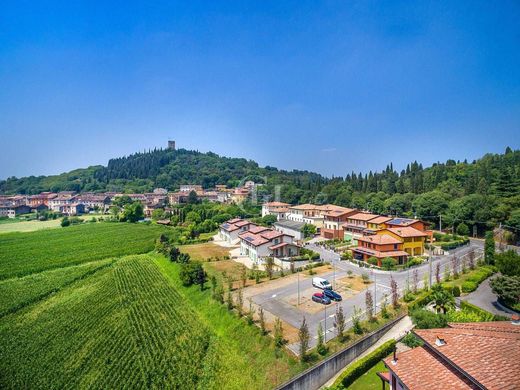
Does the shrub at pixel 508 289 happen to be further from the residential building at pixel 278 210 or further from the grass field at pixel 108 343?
the residential building at pixel 278 210

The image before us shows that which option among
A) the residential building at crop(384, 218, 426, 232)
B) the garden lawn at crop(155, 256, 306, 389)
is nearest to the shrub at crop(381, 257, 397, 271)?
the residential building at crop(384, 218, 426, 232)

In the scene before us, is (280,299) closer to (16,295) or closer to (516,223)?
(16,295)

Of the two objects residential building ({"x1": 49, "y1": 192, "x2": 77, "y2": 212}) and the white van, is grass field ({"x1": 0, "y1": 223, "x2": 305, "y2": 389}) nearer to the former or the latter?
the white van

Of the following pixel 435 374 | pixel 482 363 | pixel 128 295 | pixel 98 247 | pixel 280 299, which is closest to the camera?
pixel 482 363

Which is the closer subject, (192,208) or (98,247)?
(98,247)

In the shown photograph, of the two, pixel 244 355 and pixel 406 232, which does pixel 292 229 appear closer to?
pixel 406 232

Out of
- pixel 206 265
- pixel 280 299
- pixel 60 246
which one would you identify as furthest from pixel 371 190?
pixel 60 246

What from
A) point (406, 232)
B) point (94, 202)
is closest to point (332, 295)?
point (406, 232)
